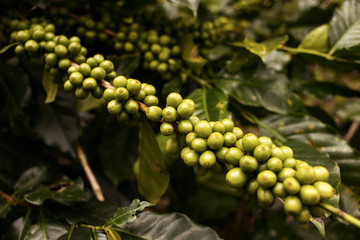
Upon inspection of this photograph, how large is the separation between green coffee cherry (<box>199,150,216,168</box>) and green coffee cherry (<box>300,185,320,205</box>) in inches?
6.7

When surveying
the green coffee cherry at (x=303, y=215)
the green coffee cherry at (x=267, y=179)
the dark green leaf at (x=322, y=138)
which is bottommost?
the green coffee cherry at (x=303, y=215)

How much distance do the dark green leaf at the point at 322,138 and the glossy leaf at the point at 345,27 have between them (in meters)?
0.31

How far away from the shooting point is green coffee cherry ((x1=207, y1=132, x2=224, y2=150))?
0.54 meters

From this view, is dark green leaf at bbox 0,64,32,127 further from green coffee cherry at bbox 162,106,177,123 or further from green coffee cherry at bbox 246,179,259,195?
green coffee cherry at bbox 246,179,259,195

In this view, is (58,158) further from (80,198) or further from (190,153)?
(190,153)

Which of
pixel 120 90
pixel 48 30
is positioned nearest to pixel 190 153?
pixel 120 90

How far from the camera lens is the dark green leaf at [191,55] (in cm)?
102

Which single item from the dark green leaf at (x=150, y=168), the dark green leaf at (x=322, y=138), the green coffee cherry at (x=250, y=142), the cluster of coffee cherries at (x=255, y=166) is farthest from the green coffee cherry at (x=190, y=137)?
the dark green leaf at (x=322, y=138)

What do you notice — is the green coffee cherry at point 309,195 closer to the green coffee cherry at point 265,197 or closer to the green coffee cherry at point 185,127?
the green coffee cherry at point 265,197

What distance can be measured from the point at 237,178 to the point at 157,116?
219 mm

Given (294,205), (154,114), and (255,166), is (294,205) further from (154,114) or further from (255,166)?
(154,114)

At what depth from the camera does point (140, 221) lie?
80 centimetres

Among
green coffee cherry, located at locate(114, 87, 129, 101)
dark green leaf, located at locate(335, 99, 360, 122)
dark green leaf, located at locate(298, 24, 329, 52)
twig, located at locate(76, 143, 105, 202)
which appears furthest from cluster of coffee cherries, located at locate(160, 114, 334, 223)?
dark green leaf, located at locate(335, 99, 360, 122)

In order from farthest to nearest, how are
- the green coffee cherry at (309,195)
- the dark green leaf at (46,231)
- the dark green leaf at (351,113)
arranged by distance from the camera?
the dark green leaf at (351,113), the dark green leaf at (46,231), the green coffee cherry at (309,195)
